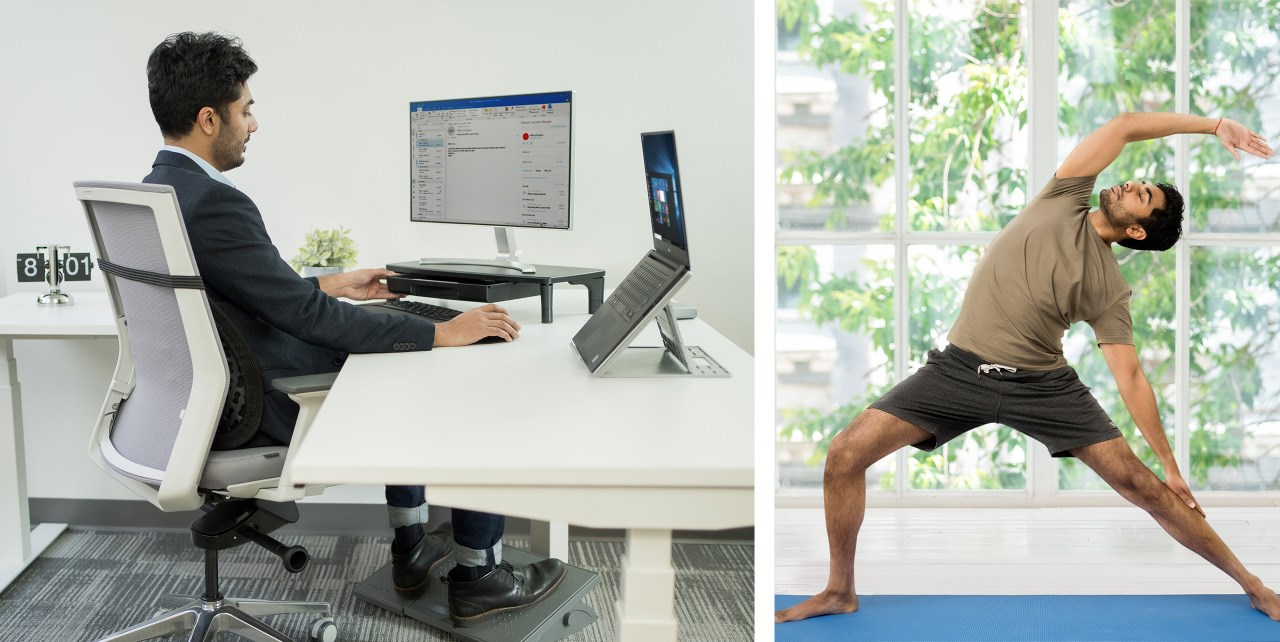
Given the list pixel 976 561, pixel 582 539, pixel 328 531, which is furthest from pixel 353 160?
pixel 976 561

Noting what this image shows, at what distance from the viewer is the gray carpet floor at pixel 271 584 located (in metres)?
1.92

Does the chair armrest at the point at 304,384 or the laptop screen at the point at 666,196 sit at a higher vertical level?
the laptop screen at the point at 666,196

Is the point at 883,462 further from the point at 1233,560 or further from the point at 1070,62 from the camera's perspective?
the point at 1070,62

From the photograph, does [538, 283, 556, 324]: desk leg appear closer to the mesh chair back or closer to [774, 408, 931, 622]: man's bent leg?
the mesh chair back

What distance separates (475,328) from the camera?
152 cm

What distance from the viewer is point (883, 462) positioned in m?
3.06

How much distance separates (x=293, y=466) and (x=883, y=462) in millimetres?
2496

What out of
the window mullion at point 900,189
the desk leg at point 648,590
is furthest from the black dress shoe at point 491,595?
the window mullion at point 900,189

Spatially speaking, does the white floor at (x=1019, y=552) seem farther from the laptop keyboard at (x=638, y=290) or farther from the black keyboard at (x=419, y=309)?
the laptop keyboard at (x=638, y=290)

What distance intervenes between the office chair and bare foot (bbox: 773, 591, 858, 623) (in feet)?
3.66

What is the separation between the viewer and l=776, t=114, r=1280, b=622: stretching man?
2.17 meters

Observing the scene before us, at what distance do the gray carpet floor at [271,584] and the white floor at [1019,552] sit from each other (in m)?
0.26

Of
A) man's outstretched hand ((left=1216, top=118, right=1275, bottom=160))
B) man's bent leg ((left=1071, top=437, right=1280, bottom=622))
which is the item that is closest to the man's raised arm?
man's outstretched hand ((left=1216, top=118, right=1275, bottom=160))

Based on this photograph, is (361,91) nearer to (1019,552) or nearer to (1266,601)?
(1019,552)
